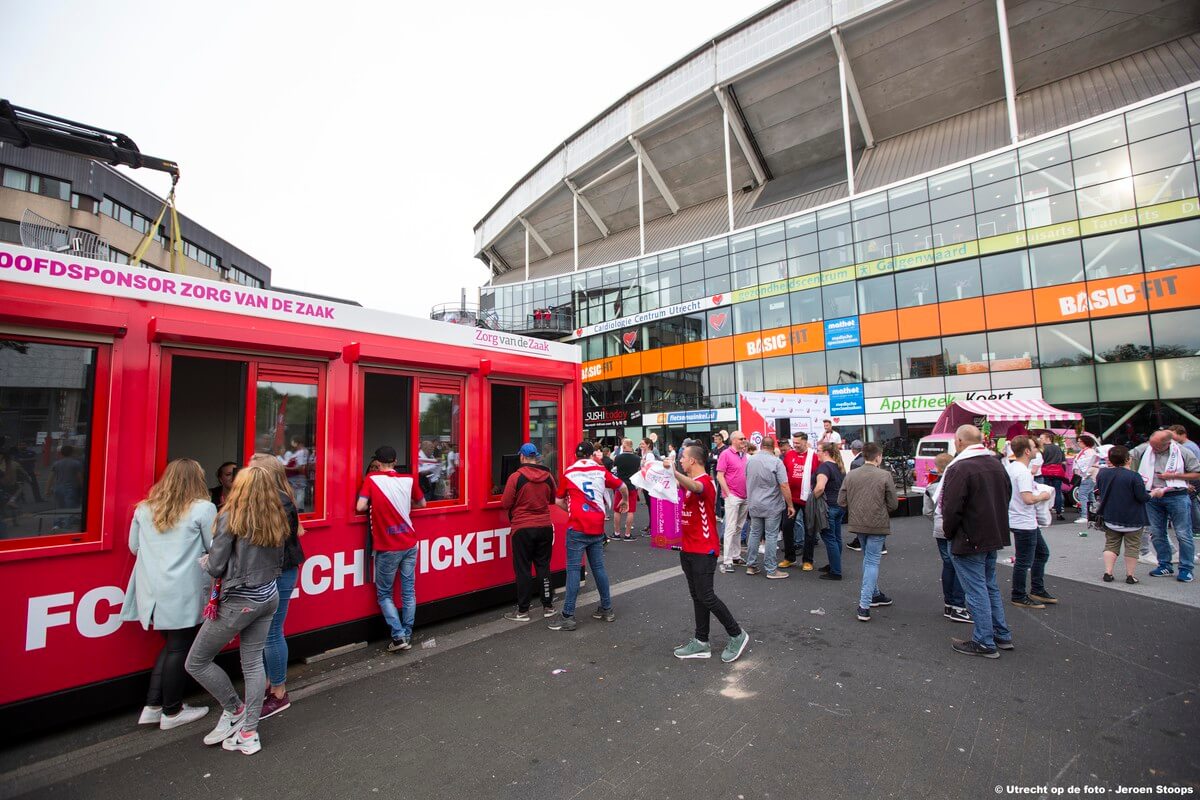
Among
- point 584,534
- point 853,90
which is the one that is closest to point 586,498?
point 584,534

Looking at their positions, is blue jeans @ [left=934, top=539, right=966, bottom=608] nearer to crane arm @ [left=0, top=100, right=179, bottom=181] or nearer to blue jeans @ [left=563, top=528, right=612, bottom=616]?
blue jeans @ [left=563, top=528, right=612, bottom=616]

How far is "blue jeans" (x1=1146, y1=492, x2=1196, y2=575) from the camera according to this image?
6.27 m

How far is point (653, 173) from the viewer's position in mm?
32406

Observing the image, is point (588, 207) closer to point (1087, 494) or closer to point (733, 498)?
point (1087, 494)

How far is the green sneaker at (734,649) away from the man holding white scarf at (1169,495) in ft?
20.0

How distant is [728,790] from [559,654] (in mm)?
2191

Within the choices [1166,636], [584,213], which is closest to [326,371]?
[1166,636]

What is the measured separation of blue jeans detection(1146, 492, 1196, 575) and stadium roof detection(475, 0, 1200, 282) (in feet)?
70.2

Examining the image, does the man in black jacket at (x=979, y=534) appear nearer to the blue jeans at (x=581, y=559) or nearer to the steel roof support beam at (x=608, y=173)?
the blue jeans at (x=581, y=559)

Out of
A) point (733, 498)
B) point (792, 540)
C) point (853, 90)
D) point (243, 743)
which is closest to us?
point (243, 743)

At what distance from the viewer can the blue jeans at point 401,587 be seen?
15.4 ft

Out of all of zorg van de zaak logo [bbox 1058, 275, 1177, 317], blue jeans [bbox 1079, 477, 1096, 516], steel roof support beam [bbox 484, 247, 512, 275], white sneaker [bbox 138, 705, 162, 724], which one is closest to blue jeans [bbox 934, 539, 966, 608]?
white sneaker [bbox 138, 705, 162, 724]

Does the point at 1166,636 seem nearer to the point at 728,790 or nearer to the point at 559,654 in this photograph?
the point at 728,790

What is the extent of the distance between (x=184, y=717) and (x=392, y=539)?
176cm
